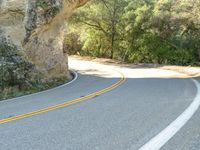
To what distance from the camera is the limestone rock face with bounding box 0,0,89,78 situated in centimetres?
1964

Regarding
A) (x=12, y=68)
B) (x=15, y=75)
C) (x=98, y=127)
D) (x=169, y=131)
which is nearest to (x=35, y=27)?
(x=12, y=68)

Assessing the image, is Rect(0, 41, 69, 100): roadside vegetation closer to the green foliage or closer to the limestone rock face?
the green foliage

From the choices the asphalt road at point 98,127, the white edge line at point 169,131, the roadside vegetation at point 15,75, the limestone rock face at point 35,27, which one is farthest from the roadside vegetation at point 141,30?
the white edge line at point 169,131

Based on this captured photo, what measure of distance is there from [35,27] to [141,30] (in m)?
23.1

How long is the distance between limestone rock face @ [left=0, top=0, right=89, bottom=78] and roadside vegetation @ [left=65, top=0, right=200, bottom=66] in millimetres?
15415

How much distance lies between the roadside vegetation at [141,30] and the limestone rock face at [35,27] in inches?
607

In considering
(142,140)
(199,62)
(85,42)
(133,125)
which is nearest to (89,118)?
(133,125)

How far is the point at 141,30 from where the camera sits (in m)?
41.8

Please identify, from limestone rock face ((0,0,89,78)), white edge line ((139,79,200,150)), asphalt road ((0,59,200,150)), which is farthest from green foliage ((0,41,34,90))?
white edge line ((139,79,200,150))

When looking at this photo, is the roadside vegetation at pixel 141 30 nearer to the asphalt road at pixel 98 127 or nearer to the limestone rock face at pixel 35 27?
the limestone rock face at pixel 35 27

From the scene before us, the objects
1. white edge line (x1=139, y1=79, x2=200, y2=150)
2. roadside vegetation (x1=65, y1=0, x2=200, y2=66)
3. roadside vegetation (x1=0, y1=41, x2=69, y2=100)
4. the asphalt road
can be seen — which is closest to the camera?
white edge line (x1=139, y1=79, x2=200, y2=150)

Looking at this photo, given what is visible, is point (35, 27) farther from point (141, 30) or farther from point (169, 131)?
point (141, 30)

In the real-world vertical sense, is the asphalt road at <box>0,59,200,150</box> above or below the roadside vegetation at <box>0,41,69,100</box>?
above

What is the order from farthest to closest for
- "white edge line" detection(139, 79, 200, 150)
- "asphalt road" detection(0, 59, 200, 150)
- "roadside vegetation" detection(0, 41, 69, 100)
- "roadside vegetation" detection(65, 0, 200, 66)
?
"roadside vegetation" detection(65, 0, 200, 66) → "roadside vegetation" detection(0, 41, 69, 100) → "asphalt road" detection(0, 59, 200, 150) → "white edge line" detection(139, 79, 200, 150)
